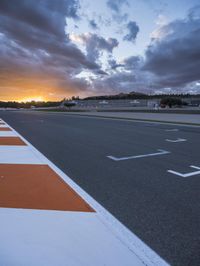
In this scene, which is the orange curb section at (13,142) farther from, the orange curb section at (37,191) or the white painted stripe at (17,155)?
the orange curb section at (37,191)

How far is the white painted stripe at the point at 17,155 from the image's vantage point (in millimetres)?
7027

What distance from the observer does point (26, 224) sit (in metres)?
3.40

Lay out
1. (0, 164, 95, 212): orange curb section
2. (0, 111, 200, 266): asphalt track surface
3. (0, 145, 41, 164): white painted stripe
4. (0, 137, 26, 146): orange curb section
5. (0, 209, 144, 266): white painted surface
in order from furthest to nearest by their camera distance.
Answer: (0, 137, 26, 146): orange curb section
(0, 145, 41, 164): white painted stripe
(0, 164, 95, 212): orange curb section
(0, 111, 200, 266): asphalt track surface
(0, 209, 144, 266): white painted surface

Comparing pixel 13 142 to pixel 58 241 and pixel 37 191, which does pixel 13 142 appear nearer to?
pixel 37 191

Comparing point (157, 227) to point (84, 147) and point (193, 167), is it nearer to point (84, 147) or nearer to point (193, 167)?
point (193, 167)

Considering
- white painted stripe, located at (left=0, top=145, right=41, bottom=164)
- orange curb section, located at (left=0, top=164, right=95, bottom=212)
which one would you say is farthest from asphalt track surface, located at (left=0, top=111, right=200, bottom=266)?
white painted stripe, located at (left=0, top=145, right=41, bottom=164)

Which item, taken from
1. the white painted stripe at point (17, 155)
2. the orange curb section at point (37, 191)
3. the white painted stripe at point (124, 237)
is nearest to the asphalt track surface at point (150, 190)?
the white painted stripe at point (124, 237)

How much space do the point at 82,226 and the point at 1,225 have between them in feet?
3.21

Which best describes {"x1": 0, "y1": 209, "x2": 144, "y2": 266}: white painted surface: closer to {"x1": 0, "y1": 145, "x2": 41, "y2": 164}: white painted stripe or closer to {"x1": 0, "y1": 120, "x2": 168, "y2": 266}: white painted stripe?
{"x1": 0, "y1": 120, "x2": 168, "y2": 266}: white painted stripe

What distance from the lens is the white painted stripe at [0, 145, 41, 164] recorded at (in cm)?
703

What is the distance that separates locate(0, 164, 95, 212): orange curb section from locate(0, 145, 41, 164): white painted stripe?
859 mm

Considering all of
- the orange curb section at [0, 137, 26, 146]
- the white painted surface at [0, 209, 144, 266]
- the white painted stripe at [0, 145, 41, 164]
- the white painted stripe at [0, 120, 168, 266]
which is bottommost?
the orange curb section at [0, 137, 26, 146]

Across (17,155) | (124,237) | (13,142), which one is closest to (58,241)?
(124,237)

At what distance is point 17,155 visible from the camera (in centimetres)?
776
